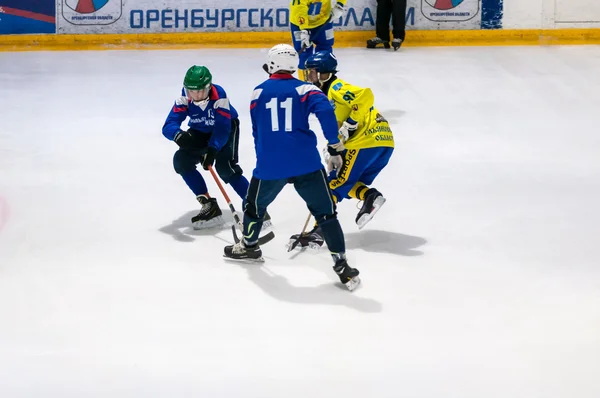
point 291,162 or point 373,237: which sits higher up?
point 291,162

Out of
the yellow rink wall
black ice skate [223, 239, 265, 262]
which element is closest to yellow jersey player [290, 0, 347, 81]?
the yellow rink wall

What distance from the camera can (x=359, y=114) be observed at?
5.06 meters

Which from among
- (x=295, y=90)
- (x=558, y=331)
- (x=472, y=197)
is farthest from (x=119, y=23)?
(x=558, y=331)

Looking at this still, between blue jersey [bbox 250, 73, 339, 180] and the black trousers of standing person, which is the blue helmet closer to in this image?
blue jersey [bbox 250, 73, 339, 180]

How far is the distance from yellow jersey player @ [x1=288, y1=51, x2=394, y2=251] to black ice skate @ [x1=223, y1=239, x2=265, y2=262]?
0.83 feet

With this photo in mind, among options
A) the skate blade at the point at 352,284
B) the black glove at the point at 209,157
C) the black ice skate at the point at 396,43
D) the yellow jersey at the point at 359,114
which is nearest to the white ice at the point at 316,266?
the skate blade at the point at 352,284

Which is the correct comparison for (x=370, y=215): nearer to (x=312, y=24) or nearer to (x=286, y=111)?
(x=286, y=111)

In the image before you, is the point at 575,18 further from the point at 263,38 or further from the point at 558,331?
the point at 558,331

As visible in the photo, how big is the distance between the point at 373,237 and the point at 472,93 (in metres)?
3.41

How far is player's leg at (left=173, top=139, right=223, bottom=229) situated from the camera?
5465mm

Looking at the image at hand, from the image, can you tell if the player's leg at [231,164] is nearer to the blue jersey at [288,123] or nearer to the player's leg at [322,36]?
the blue jersey at [288,123]

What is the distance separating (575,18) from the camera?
401 inches

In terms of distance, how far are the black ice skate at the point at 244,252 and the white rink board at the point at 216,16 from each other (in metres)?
5.72

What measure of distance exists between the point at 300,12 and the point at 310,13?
10 centimetres
